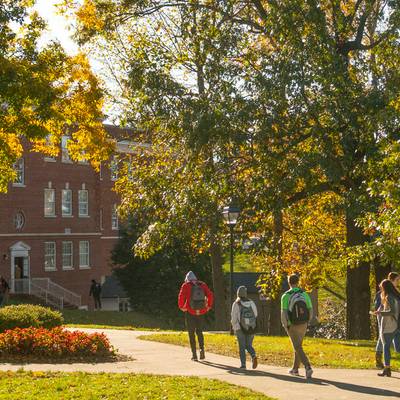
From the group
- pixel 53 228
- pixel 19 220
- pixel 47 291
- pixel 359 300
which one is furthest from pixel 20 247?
pixel 359 300

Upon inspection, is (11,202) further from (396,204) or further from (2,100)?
(396,204)

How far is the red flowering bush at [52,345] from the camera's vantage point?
1811 cm

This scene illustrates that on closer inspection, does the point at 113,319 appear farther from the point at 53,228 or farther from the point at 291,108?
the point at 291,108

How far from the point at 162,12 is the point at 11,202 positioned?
81.1ft

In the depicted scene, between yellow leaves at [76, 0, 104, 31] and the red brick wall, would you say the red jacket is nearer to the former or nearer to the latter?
yellow leaves at [76, 0, 104, 31]

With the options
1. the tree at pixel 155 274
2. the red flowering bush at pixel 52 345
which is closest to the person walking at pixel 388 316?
the red flowering bush at pixel 52 345

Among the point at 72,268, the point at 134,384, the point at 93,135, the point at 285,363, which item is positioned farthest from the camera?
the point at 72,268

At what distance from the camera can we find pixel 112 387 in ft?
44.8

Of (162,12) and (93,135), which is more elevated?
(162,12)

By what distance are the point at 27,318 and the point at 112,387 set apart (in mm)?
8446

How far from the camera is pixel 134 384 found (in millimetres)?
14016

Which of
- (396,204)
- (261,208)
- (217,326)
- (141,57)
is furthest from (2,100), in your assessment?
(217,326)

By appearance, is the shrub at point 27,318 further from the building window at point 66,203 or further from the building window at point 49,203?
the building window at point 66,203

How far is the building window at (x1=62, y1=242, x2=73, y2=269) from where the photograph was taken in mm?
58469
